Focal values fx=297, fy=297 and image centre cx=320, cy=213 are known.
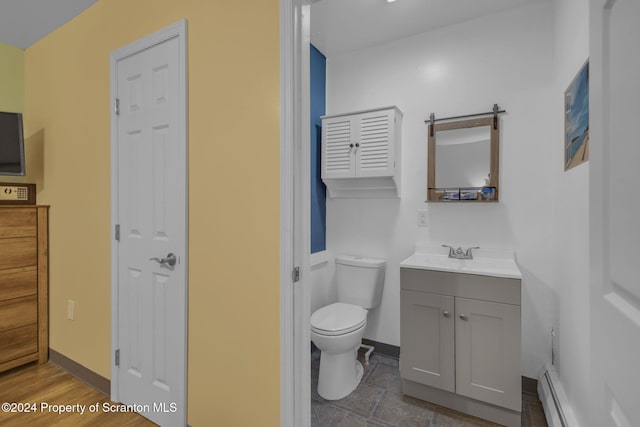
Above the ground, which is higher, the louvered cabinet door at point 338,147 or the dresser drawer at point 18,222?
the louvered cabinet door at point 338,147

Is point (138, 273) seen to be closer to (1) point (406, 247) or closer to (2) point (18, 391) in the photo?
(2) point (18, 391)

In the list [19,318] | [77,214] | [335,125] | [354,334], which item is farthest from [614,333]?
[19,318]

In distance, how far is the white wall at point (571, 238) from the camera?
135 cm

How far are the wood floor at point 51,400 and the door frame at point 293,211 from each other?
1.03 metres

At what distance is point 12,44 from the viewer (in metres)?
2.49

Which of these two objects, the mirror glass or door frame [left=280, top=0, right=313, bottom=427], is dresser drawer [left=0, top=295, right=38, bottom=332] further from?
the mirror glass

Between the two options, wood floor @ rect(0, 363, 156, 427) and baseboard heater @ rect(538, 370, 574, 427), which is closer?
baseboard heater @ rect(538, 370, 574, 427)

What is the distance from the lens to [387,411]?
1.84m

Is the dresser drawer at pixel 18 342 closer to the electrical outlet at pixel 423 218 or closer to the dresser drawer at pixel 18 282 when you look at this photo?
the dresser drawer at pixel 18 282

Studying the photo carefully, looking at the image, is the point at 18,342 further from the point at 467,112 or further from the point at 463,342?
the point at 467,112

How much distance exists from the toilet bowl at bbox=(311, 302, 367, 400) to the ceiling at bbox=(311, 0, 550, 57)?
2.08 m

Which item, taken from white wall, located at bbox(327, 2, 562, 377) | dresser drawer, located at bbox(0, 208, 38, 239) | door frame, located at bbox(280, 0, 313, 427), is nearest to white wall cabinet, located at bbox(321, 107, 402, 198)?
white wall, located at bbox(327, 2, 562, 377)

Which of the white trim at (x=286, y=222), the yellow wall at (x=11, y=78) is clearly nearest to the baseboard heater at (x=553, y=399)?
the white trim at (x=286, y=222)

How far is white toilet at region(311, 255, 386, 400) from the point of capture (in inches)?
76.6
